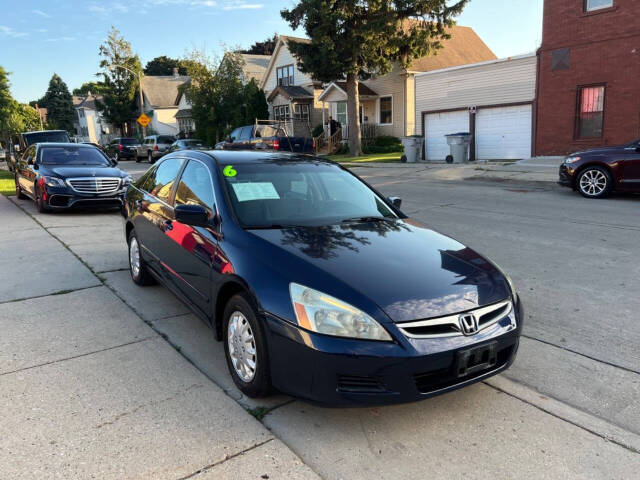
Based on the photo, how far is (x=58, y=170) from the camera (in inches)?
408

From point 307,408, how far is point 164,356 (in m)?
1.33

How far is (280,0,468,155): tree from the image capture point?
23.0 meters

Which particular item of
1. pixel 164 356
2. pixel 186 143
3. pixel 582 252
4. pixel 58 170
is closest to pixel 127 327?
pixel 164 356

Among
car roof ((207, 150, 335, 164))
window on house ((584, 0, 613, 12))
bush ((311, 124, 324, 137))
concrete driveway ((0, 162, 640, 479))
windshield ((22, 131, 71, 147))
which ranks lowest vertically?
concrete driveway ((0, 162, 640, 479))

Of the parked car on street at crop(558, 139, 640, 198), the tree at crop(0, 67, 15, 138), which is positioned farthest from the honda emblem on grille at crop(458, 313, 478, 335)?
the tree at crop(0, 67, 15, 138)

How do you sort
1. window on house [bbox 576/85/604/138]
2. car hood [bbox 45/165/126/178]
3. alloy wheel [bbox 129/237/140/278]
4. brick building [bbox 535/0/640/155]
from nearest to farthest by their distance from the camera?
alloy wheel [bbox 129/237/140/278], car hood [bbox 45/165/126/178], brick building [bbox 535/0/640/155], window on house [bbox 576/85/604/138]

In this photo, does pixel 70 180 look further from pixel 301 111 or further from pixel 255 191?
pixel 301 111

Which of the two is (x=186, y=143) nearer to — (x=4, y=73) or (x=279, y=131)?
(x=279, y=131)

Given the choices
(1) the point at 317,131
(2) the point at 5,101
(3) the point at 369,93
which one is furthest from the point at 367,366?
(2) the point at 5,101

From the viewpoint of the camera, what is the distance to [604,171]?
36.9 ft

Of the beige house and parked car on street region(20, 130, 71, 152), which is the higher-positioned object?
the beige house

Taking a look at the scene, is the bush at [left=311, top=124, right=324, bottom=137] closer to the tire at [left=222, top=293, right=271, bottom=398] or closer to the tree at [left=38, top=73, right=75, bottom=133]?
the tire at [left=222, top=293, right=271, bottom=398]

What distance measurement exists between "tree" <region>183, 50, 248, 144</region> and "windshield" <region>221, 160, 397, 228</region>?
31.3 m

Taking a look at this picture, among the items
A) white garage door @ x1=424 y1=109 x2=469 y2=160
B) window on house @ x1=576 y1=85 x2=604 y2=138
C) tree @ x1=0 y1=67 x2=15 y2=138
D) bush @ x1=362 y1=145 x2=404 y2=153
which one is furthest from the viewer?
tree @ x1=0 y1=67 x2=15 y2=138
